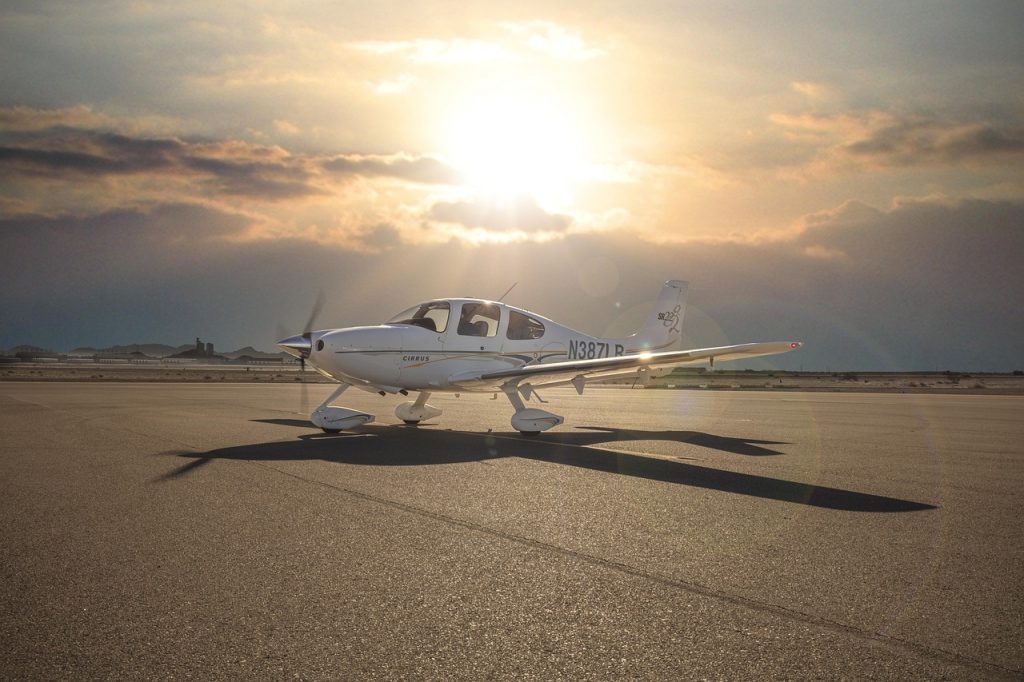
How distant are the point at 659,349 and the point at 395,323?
7.94m

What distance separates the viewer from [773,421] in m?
20.9

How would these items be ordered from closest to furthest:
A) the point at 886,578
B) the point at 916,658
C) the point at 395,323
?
the point at 916,658
the point at 886,578
the point at 395,323

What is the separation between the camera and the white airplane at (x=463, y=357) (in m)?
15.3

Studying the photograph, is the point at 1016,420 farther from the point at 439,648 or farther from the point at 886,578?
the point at 439,648

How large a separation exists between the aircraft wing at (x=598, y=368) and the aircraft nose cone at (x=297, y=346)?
299 cm

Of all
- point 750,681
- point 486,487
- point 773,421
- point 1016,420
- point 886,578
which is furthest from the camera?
point 1016,420

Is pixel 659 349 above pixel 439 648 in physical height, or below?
above

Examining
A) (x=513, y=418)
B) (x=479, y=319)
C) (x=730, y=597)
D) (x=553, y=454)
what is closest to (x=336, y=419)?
(x=513, y=418)

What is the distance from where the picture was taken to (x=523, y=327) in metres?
17.7

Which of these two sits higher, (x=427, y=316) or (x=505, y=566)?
(x=427, y=316)

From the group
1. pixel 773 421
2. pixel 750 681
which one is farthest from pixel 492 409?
pixel 750 681

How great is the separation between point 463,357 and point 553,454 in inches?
186

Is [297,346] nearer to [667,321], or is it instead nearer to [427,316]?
[427,316]

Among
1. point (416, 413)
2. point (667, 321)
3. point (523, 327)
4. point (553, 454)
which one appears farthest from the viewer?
point (667, 321)
